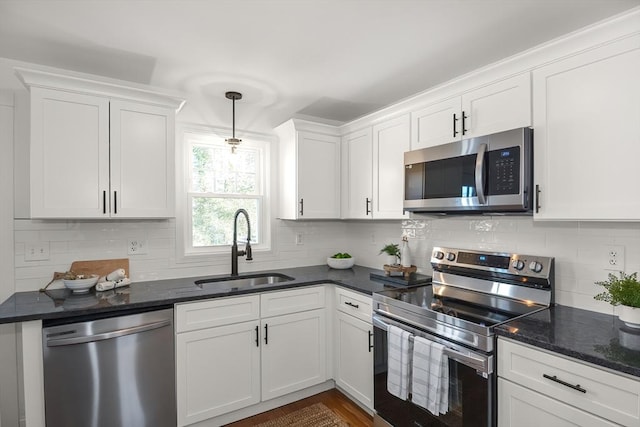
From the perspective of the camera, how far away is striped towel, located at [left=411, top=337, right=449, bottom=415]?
183 centimetres

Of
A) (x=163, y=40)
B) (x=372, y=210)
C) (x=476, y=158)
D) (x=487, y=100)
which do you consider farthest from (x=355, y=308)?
(x=163, y=40)

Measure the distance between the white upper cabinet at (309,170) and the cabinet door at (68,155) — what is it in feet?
4.73

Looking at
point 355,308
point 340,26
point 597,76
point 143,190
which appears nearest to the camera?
point 597,76

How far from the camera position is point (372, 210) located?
2.98 metres

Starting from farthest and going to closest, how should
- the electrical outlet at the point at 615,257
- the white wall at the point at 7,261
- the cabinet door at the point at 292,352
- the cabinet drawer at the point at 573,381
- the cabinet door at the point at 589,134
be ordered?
1. the cabinet door at the point at 292,352
2. the white wall at the point at 7,261
3. the electrical outlet at the point at 615,257
4. the cabinet door at the point at 589,134
5. the cabinet drawer at the point at 573,381

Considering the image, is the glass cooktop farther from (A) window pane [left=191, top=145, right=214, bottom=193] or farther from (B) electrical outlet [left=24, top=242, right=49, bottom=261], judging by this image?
(B) electrical outlet [left=24, top=242, right=49, bottom=261]

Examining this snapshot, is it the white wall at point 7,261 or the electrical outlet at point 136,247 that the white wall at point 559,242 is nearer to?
the electrical outlet at point 136,247

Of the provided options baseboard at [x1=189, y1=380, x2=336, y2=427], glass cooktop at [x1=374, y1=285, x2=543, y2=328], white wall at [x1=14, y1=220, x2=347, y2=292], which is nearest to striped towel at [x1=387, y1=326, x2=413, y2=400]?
glass cooktop at [x1=374, y1=285, x2=543, y2=328]

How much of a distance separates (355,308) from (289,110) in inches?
72.5

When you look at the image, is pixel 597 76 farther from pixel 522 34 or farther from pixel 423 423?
pixel 423 423

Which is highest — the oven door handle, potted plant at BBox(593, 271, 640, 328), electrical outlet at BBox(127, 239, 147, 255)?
electrical outlet at BBox(127, 239, 147, 255)

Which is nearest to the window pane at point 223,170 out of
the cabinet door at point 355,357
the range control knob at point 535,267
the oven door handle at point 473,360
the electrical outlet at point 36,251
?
the electrical outlet at point 36,251

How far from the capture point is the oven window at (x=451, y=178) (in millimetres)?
2098

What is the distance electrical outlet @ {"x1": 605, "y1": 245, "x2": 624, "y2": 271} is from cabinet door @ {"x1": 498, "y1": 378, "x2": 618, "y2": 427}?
0.86 meters
